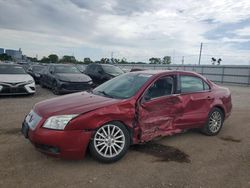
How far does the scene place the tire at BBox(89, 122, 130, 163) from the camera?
4.17m

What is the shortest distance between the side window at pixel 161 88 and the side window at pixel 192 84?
0.30 metres

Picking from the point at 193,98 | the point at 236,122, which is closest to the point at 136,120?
the point at 193,98

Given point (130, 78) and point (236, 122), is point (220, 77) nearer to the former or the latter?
point (236, 122)

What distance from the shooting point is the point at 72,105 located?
4348 millimetres

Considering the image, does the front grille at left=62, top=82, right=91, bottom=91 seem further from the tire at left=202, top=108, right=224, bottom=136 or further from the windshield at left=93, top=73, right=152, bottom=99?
the tire at left=202, top=108, right=224, bottom=136

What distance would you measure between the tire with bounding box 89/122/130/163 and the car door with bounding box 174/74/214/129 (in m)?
1.30

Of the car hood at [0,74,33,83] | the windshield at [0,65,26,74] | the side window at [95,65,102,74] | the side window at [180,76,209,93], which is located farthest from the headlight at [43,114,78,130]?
the side window at [95,65,102,74]

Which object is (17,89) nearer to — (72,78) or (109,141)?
(72,78)

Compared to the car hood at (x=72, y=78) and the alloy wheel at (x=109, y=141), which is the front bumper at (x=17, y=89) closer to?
the car hood at (x=72, y=78)

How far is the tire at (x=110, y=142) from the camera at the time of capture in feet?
13.7

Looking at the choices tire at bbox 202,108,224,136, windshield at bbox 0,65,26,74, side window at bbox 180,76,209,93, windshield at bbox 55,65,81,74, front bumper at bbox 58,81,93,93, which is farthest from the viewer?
windshield at bbox 55,65,81,74

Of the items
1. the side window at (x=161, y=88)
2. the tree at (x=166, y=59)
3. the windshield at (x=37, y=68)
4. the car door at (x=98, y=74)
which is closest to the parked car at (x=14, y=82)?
the car door at (x=98, y=74)

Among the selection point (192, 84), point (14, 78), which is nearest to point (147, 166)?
point (192, 84)

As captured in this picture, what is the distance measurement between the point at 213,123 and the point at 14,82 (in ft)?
26.5
